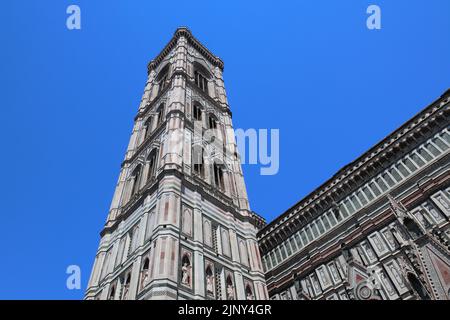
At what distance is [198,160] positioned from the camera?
85.0ft

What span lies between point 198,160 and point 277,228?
8.45m

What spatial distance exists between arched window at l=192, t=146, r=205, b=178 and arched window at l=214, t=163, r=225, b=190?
1.57m

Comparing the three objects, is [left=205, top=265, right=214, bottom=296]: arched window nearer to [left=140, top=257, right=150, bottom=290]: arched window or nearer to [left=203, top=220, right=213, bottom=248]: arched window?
[left=203, top=220, right=213, bottom=248]: arched window

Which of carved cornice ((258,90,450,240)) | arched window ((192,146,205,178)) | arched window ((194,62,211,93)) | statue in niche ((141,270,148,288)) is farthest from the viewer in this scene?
arched window ((194,62,211,93))

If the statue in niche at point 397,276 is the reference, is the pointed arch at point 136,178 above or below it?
above

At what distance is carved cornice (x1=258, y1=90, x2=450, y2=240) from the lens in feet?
67.9

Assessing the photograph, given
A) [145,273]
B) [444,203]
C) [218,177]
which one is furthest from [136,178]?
[444,203]

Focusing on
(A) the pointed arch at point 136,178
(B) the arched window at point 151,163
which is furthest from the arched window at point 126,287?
(B) the arched window at point 151,163

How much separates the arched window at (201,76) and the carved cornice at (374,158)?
19693 millimetres

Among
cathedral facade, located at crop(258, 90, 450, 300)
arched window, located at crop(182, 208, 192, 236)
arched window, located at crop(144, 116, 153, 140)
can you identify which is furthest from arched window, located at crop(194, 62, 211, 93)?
arched window, located at crop(182, 208, 192, 236)

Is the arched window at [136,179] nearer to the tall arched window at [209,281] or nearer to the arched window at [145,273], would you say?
the arched window at [145,273]

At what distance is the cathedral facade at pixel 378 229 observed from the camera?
55.0 ft

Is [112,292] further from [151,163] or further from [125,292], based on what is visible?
[151,163]
